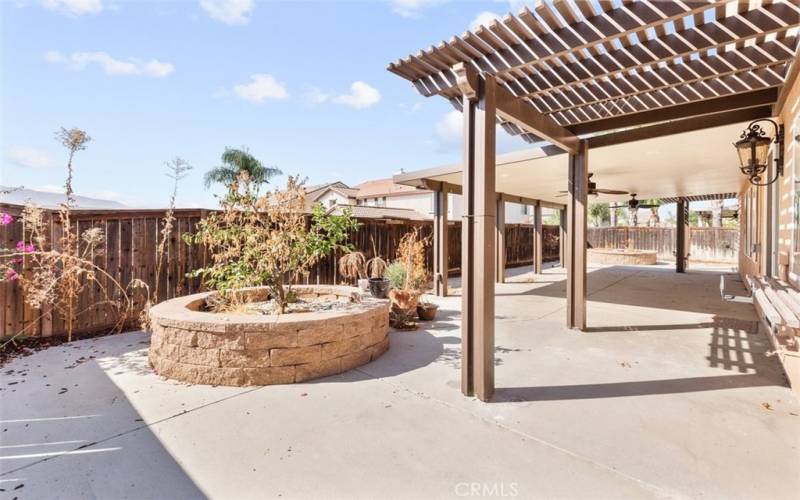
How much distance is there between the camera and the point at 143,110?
9359 millimetres

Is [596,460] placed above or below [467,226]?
below

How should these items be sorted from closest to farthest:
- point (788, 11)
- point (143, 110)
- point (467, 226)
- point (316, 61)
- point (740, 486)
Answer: point (740, 486) → point (788, 11) → point (467, 226) → point (316, 61) → point (143, 110)

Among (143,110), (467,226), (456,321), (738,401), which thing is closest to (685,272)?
(456,321)

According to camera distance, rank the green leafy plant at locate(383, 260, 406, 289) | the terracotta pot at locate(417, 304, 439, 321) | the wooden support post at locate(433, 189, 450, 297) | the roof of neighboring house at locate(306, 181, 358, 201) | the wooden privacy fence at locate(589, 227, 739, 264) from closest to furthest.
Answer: the terracotta pot at locate(417, 304, 439, 321) < the green leafy plant at locate(383, 260, 406, 289) < the wooden support post at locate(433, 189, 450, 297) < the wooden privacy fence at locate(589, 227, 739, 264) < the roof of neighboring house at locate(306, 181, 358, 201)

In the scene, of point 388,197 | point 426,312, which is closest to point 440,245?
point 426,312

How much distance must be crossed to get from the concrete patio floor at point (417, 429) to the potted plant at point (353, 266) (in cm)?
292

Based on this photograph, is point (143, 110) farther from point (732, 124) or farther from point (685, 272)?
point (685, 272)

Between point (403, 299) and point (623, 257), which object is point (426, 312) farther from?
point (623, 257)

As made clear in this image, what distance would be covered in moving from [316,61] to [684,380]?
7265 mm

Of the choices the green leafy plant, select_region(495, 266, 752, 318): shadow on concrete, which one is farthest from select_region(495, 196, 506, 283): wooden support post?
the green leafy plant

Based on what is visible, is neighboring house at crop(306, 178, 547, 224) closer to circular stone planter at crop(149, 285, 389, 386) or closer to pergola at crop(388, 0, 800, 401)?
pergola at crop(388, 0, 800, 401)

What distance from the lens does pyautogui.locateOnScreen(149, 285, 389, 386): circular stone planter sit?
118 inches

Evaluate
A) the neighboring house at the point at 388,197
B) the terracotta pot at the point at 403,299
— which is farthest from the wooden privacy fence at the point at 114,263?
the neighboring house at the point at 388,197

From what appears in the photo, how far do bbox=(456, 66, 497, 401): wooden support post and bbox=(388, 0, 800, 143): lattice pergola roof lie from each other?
71 cm
